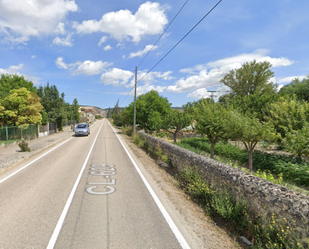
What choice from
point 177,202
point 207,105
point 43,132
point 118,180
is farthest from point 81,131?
point 177,202

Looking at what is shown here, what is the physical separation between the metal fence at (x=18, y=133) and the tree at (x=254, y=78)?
38.0 m

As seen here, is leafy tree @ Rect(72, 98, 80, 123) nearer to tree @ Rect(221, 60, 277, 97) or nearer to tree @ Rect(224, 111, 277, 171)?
tree @ Rect(221, 60, 277, 97)

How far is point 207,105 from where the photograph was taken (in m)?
15.2

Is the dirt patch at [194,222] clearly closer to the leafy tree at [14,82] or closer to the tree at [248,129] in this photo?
the tree at [248,129]

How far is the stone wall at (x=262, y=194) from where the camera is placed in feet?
10.2

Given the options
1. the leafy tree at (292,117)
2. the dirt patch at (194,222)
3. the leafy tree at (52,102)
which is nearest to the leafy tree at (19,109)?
the leafy tree at (52,102)

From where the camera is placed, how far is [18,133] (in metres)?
19.1

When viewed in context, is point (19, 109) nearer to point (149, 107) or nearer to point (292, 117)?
point (149, 107)

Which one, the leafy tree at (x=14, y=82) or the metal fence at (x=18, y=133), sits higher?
the leafy tree at (x=14, y=82)

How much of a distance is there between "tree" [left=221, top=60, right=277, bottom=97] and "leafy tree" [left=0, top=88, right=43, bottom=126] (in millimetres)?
37526

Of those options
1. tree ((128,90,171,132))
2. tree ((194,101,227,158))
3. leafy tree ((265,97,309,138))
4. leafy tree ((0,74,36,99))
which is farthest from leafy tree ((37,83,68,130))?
leafy tree ((265,97,309,138))

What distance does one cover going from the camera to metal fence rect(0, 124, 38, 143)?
16.4 meters

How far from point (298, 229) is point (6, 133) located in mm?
19869

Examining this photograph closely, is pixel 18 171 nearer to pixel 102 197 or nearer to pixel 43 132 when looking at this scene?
pixel 102 197
